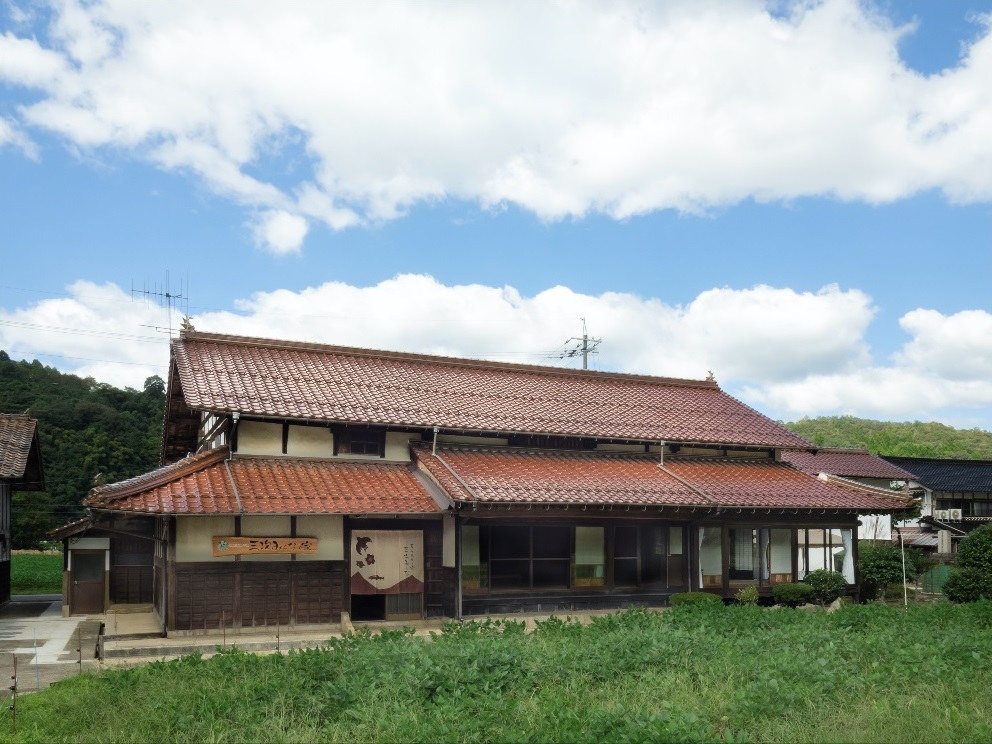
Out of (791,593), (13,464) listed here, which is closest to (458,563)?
(791,593)

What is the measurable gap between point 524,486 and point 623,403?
23.4 feet

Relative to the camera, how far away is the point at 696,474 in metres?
21.6

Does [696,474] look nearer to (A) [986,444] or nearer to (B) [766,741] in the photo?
(B) [766,741]

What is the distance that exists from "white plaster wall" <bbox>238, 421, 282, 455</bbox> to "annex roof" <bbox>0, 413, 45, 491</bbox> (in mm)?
10289

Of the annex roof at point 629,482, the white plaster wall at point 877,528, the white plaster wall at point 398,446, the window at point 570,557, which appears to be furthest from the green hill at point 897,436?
the white plaster wall at point 398,446

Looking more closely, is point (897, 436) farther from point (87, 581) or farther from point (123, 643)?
point (123, 643)

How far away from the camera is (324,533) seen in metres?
17.0

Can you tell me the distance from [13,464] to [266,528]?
478 inches

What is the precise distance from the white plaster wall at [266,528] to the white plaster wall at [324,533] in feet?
0.81

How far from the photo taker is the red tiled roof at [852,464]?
42031mm

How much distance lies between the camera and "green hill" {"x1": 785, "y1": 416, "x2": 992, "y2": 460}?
7762 centimetres

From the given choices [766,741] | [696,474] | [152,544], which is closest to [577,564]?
[696,474]

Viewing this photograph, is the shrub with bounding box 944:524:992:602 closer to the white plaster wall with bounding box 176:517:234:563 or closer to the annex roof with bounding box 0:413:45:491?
the white plaster wall with bounding box 176:517:234:563

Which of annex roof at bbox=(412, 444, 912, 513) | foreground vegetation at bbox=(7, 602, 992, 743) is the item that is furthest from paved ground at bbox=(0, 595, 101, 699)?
annex roof at bbox=(412, 444, 912, 513)
